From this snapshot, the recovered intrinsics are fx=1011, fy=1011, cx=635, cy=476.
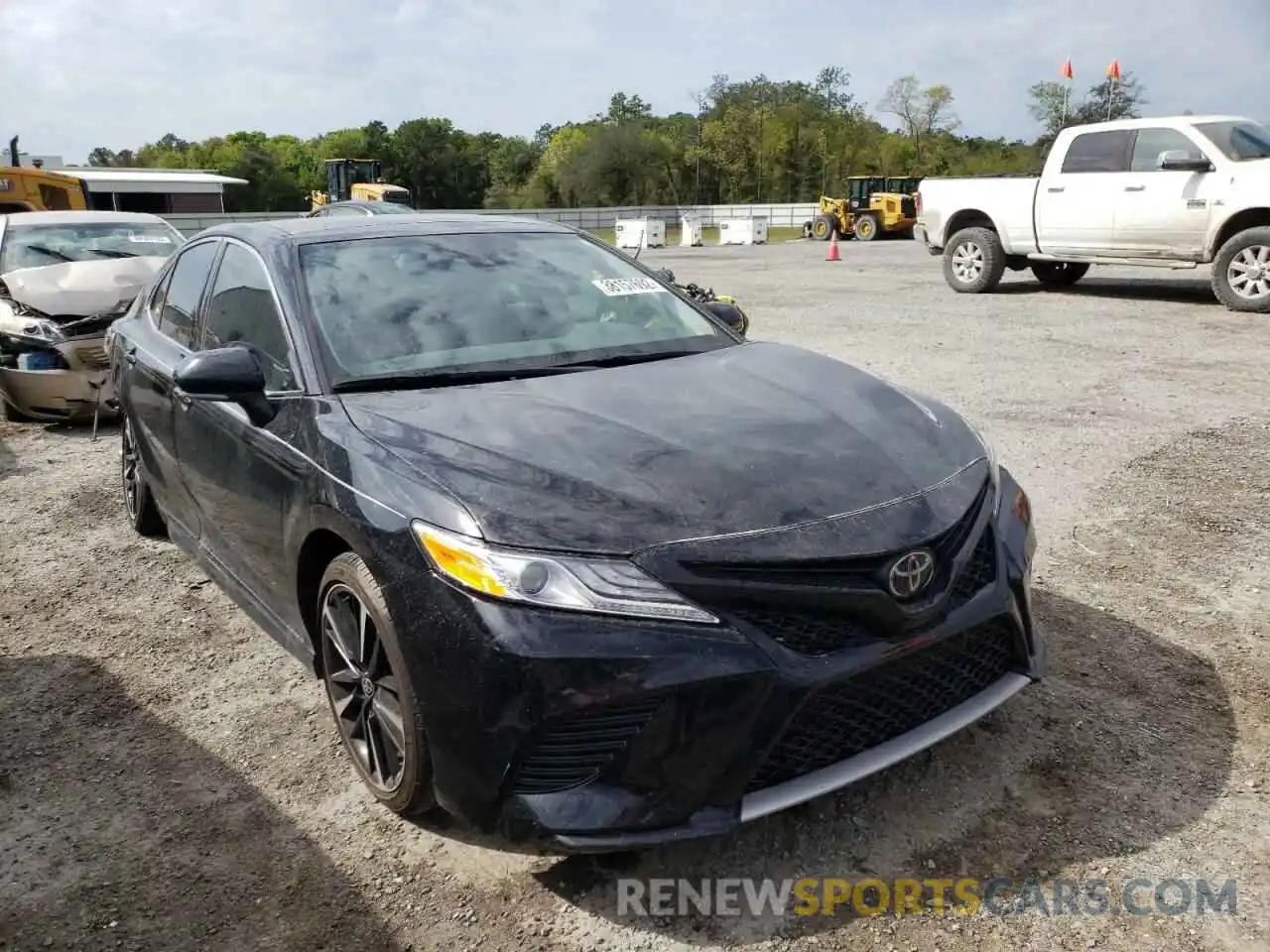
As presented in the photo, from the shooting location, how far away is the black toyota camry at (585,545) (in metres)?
2.21

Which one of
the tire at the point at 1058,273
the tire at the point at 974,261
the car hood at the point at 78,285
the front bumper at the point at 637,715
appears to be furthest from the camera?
the tire at the point at 1058,273

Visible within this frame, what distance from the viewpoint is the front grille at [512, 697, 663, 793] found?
85.6 inches

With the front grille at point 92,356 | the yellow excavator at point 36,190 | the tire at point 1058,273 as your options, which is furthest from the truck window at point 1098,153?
the yellow excavator at point 36,190

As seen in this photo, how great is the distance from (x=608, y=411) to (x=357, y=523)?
0.75 meters

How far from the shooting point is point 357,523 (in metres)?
2.59

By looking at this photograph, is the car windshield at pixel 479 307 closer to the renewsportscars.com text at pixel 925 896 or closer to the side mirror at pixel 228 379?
the side mirror at pixel 228 379

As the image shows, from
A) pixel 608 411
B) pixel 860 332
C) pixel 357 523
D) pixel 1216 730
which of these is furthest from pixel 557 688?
pixel 860 332

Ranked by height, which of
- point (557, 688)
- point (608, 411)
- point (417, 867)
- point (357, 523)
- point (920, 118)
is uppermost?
point (920, 118)

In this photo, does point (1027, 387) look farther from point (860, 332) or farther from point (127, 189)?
point (127, 189)

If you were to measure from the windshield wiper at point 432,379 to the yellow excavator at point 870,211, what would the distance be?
92.1ft

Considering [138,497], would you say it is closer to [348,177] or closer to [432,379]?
[432,379]

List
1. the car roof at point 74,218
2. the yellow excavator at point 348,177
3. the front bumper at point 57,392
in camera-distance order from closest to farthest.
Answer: the front bumper at point 57,392
the car roof at point 74,218
the yellow excavator at point 348,177

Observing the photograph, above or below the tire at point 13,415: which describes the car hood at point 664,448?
above

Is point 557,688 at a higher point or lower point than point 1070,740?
higher
